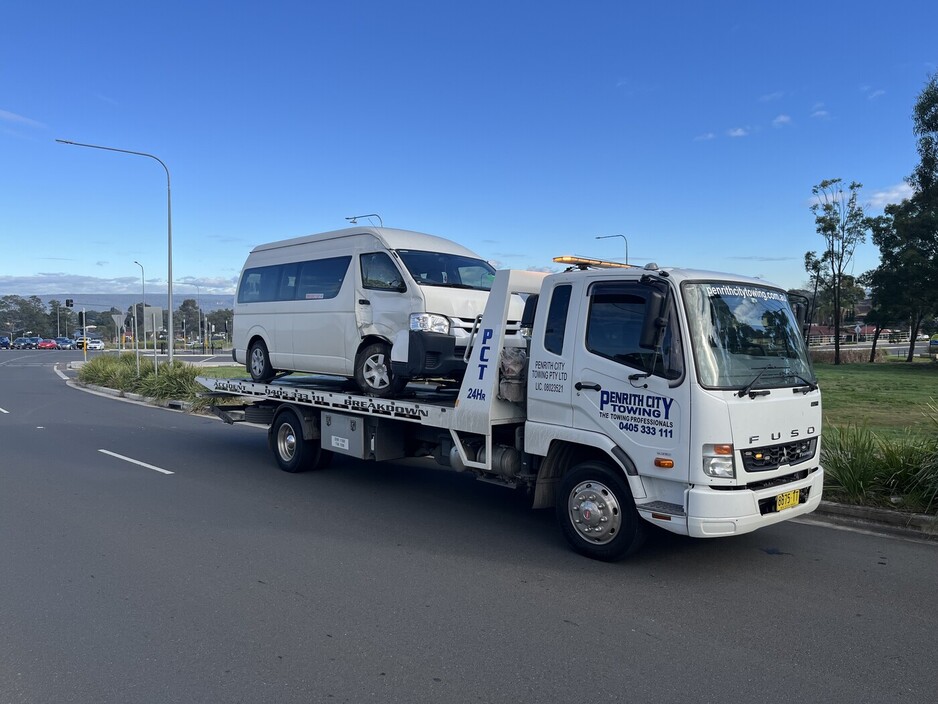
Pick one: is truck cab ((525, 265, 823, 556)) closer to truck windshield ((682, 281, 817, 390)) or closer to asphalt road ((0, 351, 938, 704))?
truck windshield ((682, 281, 817, 390))

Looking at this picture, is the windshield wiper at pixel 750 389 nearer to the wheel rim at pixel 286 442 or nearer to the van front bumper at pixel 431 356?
the van front bumper at pixel 431 356

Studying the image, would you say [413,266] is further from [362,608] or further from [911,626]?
[911,626]

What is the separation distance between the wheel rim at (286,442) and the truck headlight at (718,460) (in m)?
6.00

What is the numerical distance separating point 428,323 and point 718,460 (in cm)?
361

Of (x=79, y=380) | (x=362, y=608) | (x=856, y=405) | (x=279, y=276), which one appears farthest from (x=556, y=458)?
(x=79, y=380)

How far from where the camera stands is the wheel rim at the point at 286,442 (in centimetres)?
959

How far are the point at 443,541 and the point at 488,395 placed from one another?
4.44ft

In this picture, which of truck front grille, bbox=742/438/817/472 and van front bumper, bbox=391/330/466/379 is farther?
van front bumper, bbox=391/330/466/379

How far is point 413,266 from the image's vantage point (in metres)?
8.24

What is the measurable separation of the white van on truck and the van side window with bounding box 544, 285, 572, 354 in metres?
0.62

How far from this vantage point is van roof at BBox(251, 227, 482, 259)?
851cm

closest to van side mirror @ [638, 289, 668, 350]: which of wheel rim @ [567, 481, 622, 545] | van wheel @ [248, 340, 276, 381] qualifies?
wheel rim @ [567, 481, 622, 545]

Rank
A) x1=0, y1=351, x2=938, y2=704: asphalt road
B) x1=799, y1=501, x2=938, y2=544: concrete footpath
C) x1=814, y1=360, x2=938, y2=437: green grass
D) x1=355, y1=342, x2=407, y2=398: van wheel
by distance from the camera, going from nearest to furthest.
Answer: x1=0, y1=351, x2=938, y2=704: asphalt road < x1=799, y1=501, x2=938, y2=544: concrete footpath < x1=355, y1=342, x2=407, y2=398: van wheel < x1=814, y1=360, x2=938, y2=437: green grass

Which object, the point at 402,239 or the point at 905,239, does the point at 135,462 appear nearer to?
the point at 402,239
